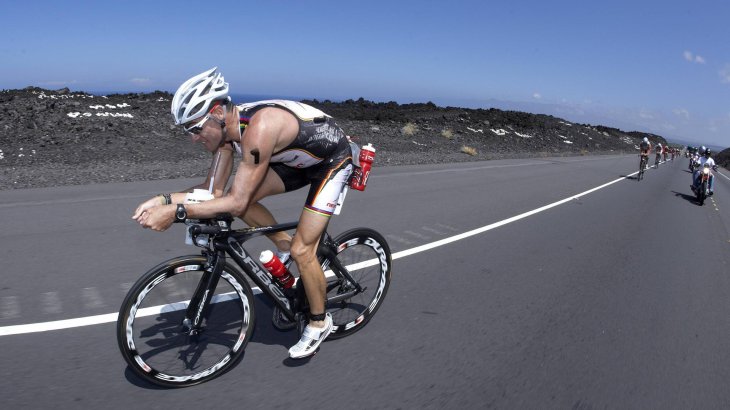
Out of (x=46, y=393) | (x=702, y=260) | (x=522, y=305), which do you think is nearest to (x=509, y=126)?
(x=702, y=260)

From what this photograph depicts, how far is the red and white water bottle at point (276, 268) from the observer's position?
3.30 m

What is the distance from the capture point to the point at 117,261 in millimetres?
5211

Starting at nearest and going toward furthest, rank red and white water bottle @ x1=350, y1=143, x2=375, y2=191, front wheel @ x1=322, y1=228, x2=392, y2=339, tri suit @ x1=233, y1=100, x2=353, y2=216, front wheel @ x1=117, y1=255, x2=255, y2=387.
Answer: front wheel @ x1=117, y1=255, x2=255, y2=387 → tri suit @ x1=233, y1=100, x2=353, y2=216 → red and white water bottle @ x1=350, y1=143, x2=375, y2=191 → front wheel @ x1=322, y1=228, x2=392, y2=339

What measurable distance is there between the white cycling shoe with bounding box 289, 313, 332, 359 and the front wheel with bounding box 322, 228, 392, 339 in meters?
0.34

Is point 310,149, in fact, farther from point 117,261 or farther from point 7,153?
point 7,153

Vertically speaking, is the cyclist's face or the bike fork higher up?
the cyclist's face

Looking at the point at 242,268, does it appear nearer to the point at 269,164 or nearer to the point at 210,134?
the point at 269,164

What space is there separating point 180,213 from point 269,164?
0.73 m

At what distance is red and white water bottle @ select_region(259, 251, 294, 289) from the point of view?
3.30m

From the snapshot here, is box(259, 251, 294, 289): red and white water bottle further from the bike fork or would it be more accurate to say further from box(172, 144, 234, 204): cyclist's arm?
box(172, 144, 234, 204): cyclist's arm

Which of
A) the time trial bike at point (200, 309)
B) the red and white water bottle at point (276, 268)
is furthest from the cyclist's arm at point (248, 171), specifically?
the red and white water bottle at point (276, 268)

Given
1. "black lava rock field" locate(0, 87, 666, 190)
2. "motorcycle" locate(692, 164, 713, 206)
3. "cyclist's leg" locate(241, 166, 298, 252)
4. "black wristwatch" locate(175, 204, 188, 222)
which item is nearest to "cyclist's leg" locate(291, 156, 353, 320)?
"cyclist's leg" locate(241, 166, 298, 252)

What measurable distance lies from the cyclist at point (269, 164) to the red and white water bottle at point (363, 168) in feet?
0.27

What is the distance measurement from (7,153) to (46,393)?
37.7 ft
